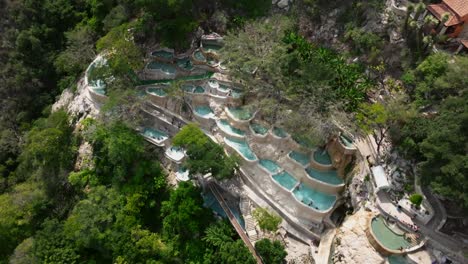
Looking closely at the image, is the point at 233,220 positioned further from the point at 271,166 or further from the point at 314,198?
the point at 314,198

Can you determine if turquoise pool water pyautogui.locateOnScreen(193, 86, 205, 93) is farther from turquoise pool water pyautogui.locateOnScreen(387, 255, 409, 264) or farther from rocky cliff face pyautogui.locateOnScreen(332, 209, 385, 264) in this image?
turquoise pool water pyautogui.locateOnScreen(387, 255, 409, 264)

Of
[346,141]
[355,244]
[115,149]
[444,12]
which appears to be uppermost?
[444,12]

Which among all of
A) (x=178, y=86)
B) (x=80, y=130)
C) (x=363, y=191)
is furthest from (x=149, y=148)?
(x=363, y=191)

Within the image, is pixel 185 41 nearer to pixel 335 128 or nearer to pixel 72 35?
pixel 72 35

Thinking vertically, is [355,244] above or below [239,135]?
above

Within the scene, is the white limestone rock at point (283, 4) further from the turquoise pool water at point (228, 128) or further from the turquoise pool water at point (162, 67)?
the turquoise pool water at point (228, 128)

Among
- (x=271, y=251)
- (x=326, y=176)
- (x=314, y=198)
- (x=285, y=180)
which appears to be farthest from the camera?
(x=285, y=180)

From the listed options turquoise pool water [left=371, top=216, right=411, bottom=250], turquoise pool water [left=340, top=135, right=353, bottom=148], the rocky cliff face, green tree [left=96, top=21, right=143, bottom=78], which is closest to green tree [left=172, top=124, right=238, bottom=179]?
turquoise pool water [left=340, top=135, right=353, bottom=148]

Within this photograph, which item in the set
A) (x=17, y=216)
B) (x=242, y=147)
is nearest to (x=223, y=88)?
(x=242, y=147)
